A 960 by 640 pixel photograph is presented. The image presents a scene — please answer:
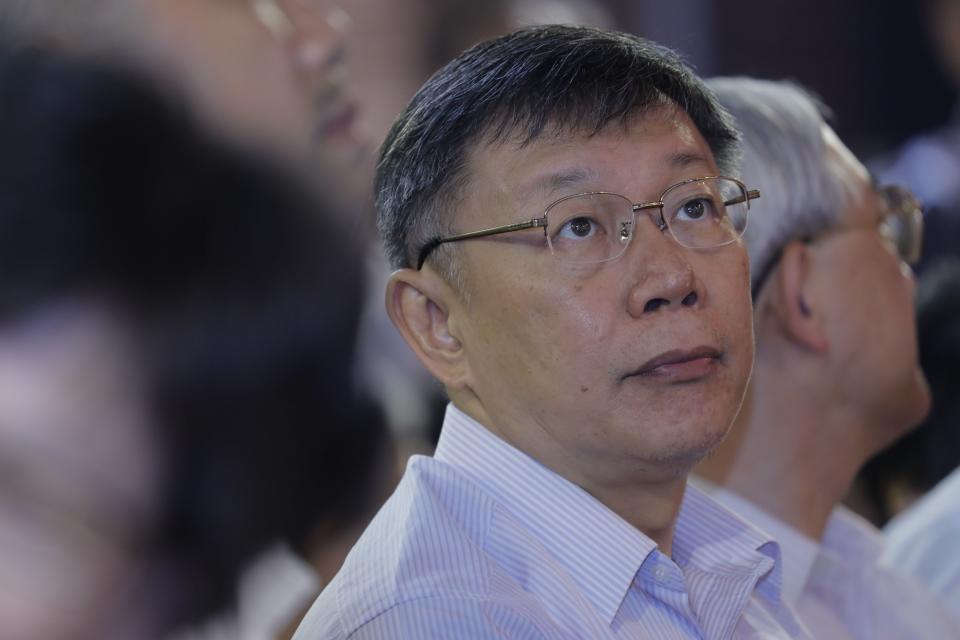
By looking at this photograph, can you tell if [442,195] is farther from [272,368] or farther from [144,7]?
[144,7]

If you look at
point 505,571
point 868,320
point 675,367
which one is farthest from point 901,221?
point 505,571

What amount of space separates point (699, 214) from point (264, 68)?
1230 mm

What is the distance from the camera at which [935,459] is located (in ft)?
9.77

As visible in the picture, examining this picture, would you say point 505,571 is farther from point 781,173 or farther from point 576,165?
point 781,173

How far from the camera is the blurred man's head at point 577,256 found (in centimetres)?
140

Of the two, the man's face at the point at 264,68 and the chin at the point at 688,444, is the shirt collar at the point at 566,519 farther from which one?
the man's face at the point at 264,68

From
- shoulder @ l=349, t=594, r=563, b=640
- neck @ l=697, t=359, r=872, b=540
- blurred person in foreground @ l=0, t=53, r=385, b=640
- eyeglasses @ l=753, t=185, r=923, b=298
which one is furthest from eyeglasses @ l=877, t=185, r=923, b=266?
shoulder @ l=349, t=594, r=563, b=640

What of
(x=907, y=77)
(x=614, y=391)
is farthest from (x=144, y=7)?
(x=907, y=77)

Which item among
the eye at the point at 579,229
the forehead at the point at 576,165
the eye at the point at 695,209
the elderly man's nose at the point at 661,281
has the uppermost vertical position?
the forehead at the point at 576,165

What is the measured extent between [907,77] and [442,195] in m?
4.39

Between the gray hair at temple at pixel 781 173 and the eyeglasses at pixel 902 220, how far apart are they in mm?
121

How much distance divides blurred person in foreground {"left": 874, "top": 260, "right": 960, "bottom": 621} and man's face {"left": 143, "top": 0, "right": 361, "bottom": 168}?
140 cm

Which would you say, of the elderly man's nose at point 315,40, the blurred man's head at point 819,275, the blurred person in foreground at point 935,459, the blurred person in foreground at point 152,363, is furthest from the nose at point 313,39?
the blurred person in foreground at point 935,459

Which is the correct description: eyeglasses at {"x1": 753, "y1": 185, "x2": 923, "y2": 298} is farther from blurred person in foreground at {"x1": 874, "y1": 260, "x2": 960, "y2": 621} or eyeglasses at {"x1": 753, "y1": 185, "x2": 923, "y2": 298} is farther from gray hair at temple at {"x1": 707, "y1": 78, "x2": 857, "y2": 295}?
blurred person in foreground at {"x1": 874, "y1": 260, "x2": 960, "y2": 621}
